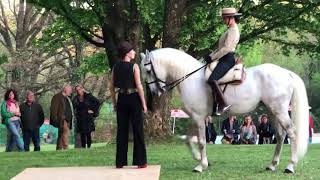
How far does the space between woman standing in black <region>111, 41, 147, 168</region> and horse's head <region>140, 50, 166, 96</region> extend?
1398 mm

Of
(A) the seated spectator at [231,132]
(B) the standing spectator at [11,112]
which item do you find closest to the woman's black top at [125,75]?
(B) the standing spectator at [11,112]

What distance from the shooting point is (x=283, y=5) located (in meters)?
23.9

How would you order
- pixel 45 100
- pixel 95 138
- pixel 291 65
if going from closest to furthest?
pixel 95 138, pixel 45 100, pixel 291 65

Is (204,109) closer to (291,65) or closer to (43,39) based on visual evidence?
(43,39)

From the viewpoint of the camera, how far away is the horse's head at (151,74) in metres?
12.3

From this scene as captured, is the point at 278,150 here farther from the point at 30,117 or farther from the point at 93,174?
the point at 30,117

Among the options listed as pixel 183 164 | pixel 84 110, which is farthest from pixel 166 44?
pixel 183 164

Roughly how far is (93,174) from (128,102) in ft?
5.32

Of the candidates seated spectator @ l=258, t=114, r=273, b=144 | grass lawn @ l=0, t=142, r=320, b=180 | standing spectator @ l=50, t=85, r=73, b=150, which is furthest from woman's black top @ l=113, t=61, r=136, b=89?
seated spectator @ l=258, t=114, r=273, b=144

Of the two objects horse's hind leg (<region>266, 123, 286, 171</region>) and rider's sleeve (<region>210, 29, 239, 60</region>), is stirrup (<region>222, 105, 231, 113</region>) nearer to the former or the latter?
rider's sleeve (<region>210, 29, 239, 60</region>)

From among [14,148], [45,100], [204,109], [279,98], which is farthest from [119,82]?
[45,100]

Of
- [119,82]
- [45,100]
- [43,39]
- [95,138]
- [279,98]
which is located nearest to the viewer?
[119,82]

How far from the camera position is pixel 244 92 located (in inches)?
483

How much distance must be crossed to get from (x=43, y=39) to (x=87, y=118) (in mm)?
9519
